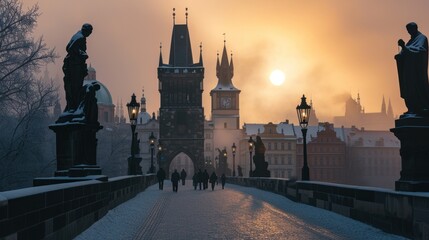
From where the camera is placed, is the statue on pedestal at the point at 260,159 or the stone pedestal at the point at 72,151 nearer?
the stone pedestal at the point at 72,151

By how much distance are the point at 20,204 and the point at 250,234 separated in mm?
5697

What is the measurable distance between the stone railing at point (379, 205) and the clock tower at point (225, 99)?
367 ft

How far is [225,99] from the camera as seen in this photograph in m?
136

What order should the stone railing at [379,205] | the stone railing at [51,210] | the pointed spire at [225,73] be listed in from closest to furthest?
the stone railing at [51,210] < the stone railing at [379,205] < the pointed spire at [225,73]

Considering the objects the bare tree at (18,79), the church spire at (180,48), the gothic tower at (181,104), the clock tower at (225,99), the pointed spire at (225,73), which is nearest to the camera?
the bare tree at (18,79)

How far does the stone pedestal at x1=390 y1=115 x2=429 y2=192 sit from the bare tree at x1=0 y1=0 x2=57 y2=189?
2155 cm

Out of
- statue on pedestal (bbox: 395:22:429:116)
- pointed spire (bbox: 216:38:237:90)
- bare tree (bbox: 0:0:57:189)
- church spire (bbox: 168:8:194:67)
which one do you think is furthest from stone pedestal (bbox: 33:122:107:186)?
pointed spire (bbox: 216:38:237:90)

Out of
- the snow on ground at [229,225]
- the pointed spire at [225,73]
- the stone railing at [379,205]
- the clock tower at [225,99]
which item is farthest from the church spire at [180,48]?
the snow on ground at [229,225]

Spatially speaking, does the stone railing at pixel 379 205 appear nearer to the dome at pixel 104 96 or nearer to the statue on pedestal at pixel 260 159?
the statue on pedestal at pixel 260 159

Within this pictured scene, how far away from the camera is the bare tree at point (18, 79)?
94.2ft

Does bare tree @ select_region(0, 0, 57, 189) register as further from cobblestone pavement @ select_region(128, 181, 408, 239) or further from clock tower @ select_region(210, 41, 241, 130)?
clock tower @ select_region(210, 41, 241, 130)

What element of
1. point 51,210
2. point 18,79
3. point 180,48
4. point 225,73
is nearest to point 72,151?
point 51,210

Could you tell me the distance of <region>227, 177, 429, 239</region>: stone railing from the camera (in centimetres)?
956

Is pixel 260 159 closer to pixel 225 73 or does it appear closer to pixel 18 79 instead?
pixel 18 79
